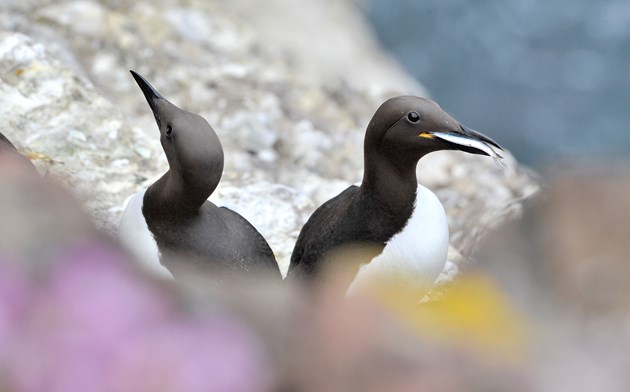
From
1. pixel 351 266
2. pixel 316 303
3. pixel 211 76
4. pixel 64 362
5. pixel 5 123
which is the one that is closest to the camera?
pixel 64 362

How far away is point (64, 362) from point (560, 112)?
11.0 metres

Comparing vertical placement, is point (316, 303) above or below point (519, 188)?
below

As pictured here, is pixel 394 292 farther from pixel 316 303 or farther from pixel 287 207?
pixel 287 207

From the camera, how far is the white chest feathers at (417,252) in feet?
11.5

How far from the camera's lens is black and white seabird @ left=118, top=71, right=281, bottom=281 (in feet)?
10.3

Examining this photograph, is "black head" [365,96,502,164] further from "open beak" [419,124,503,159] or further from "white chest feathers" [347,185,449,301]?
"white chest feathers" [347,185,449,301]

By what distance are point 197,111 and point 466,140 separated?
2.19 meters

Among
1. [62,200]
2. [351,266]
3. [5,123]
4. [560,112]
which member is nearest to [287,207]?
[351,266]

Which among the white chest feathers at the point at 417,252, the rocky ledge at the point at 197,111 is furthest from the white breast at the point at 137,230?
the white chest feathers at the point at 417,252

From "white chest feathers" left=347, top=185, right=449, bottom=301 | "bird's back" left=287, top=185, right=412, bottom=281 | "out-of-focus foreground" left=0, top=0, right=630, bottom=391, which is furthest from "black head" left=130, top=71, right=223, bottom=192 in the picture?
"out-of-focus foreground" left=0, top=0, right=630, bottom=391

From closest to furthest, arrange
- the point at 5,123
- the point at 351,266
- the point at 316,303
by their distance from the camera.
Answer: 1. the point at 316,303
2. the point at 351,266
3. the point at 5,123

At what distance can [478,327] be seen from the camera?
121 cm

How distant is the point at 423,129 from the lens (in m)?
3.35

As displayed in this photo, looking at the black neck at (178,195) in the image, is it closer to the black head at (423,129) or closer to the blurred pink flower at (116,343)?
the black head at (423,129)
